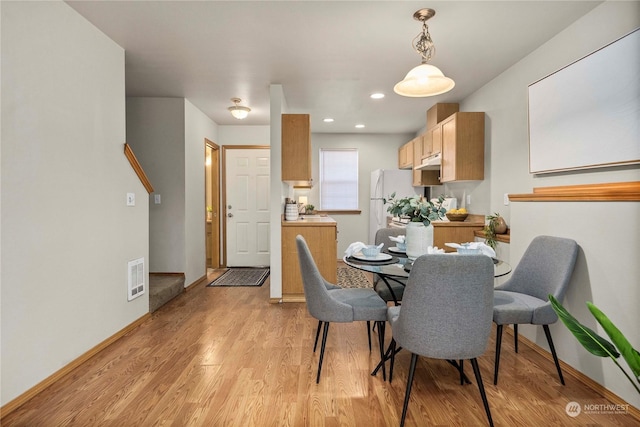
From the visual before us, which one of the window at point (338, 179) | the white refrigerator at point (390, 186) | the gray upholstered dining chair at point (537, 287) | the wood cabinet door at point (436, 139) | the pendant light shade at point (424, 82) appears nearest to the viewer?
the gray upholstered dining chair at point (537, 287)

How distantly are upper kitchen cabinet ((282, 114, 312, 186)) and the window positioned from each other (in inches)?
102

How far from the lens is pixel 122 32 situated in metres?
2.65

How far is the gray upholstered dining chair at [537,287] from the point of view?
81.7 inches

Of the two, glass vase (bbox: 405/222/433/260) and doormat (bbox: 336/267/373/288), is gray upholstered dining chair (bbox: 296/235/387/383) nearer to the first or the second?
glass vase (bbox: 405/222/433/260)

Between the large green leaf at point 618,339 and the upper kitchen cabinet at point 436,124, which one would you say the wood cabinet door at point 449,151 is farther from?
the large green leaf at point 618,339

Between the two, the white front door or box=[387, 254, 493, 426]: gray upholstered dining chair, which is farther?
the white front door

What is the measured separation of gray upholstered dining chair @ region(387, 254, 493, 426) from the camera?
5.08 ft

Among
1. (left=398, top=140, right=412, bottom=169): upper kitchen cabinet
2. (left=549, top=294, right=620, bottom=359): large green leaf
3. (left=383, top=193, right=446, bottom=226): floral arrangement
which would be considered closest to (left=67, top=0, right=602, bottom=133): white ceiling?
(left=398, top=140, right=412, bottom=169): upper kitchen cabinet

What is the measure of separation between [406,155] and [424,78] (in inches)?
142

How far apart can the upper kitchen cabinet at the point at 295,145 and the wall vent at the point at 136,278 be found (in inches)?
68.4

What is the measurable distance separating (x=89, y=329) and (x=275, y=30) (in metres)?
2.65

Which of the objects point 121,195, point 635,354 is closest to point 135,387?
point 121,195

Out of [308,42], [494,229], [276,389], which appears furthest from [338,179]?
[276,389]

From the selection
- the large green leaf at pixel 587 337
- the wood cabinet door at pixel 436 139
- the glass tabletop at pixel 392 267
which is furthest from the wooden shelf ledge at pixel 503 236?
the large green leaf at pixel 587 337
